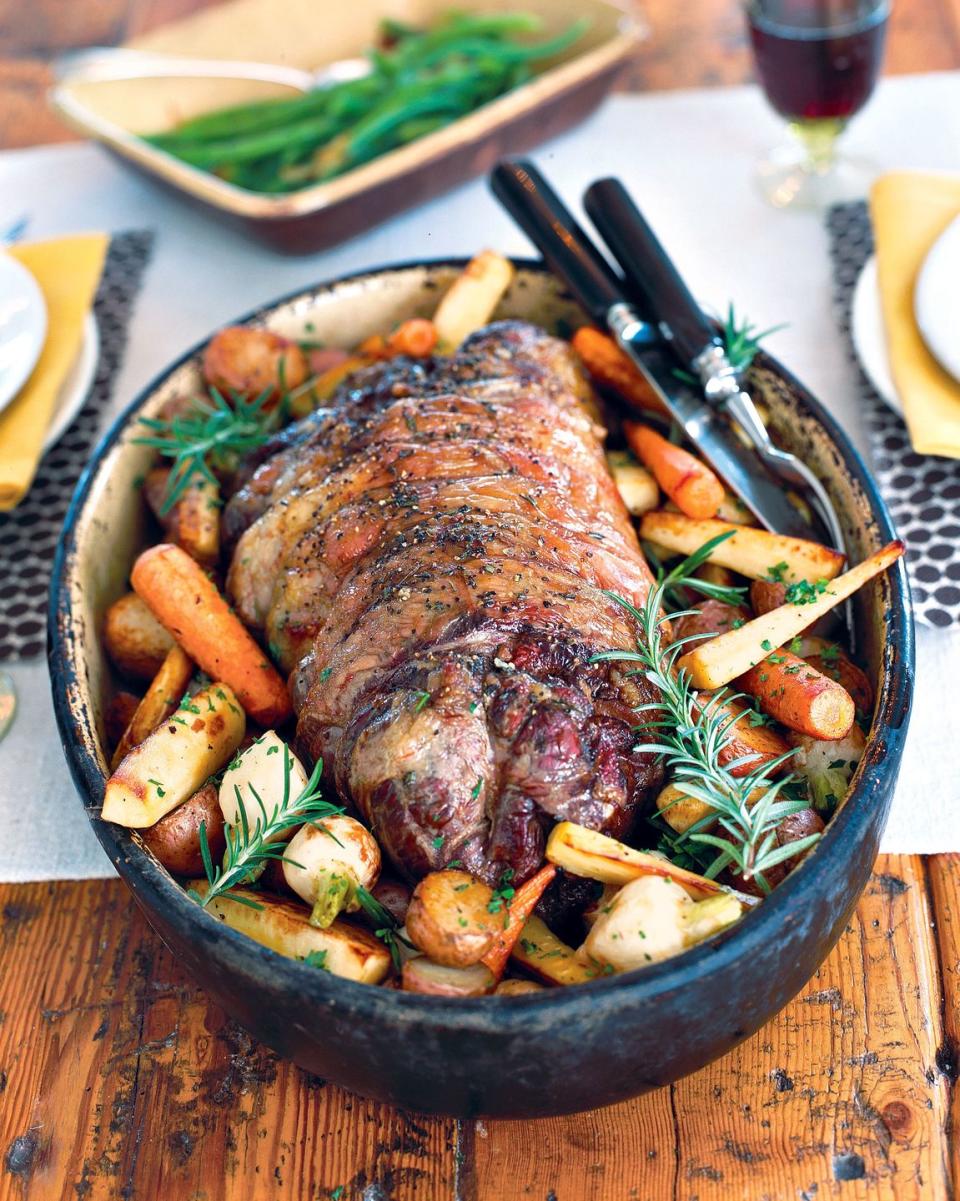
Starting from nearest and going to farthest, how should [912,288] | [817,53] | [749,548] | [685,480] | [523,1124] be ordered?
[523,1124]
[749,548]
[685,480]
[912,288]
[817,53]

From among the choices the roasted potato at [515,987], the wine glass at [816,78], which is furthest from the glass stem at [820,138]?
the roasted potato at [515,987]

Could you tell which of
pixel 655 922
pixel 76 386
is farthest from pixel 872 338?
pixel 76 386

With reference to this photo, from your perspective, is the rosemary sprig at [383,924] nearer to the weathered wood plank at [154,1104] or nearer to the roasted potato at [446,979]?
the roasted potato at [446,979]

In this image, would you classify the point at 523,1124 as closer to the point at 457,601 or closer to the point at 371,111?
the point at 457,601

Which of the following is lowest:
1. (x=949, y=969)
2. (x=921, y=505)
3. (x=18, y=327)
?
(x=949, y=969)

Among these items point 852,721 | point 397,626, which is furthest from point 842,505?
point 397,626

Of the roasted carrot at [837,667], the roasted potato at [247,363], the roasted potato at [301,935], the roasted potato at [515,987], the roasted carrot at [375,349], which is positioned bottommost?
the roasted carrot at [837,667]

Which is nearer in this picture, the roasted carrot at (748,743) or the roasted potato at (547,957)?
the roasted potato at (547,957)

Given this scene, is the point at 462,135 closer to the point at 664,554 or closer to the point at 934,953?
the point at 664,554
